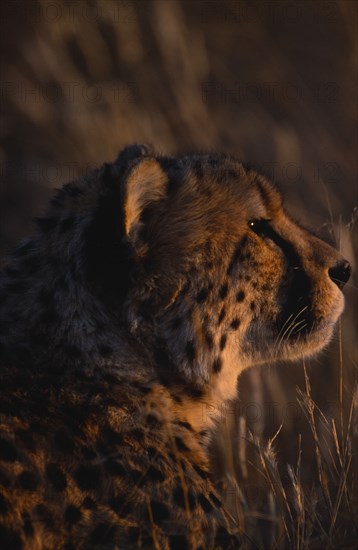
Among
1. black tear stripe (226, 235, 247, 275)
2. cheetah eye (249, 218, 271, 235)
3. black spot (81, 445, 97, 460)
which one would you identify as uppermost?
cheetah eye (249, 218, 271, 235)

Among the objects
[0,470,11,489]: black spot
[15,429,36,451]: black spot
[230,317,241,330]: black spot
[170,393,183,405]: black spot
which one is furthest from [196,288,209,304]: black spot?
[0,470,11,489]: black spot

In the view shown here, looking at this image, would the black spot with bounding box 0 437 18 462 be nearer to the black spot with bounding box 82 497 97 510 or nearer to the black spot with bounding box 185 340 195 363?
the black spot with bounding box 82 497 97 510

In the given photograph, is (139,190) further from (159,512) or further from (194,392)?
(159,512)

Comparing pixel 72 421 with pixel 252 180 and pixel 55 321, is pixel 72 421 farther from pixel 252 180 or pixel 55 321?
pixel 252 180

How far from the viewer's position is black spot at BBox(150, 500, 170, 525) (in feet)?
5.68

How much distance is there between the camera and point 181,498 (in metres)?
1.79

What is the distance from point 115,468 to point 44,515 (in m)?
0.18

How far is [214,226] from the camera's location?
2166mm

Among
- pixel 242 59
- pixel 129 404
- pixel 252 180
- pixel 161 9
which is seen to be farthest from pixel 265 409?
pixel 242 59

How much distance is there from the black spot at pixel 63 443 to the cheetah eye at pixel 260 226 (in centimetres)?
74

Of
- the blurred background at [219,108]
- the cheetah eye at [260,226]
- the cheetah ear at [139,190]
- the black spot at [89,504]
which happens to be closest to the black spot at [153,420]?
the black spot at [89,504]

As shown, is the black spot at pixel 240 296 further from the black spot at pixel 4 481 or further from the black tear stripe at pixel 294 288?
the black spot at pixel 4 481

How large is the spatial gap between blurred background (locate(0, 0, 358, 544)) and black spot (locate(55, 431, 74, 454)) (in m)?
0.99

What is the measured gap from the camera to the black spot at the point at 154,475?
5.85 ft
